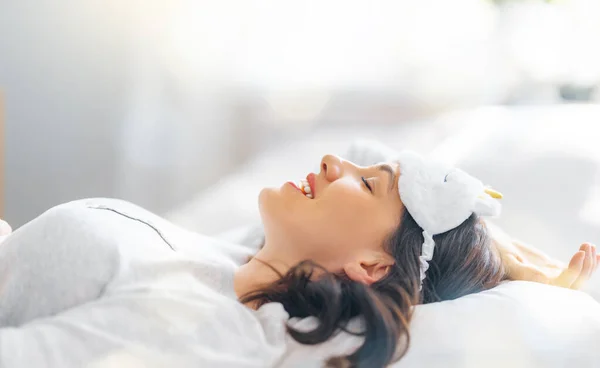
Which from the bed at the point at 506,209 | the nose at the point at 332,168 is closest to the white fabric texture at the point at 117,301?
the bed at the point at 506,209

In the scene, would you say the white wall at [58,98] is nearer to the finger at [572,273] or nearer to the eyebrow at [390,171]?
the eyebrow at [390,171]

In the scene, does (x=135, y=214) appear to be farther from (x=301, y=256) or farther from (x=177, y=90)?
(x=177, y=90)

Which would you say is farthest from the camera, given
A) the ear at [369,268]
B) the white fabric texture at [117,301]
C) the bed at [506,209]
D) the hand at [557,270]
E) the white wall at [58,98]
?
the white wall at [58,98]

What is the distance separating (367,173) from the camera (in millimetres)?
1119

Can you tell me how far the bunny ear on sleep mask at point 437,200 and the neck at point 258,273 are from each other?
0.73 ft

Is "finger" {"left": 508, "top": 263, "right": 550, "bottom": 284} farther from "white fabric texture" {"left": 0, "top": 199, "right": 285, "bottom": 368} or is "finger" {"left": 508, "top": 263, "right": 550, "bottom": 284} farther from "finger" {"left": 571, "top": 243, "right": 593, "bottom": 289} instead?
"white fabric texture" {"left": 0, "top": 199, "right": 285, "bottom": 368}

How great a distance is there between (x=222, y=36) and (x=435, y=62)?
632 millimetres

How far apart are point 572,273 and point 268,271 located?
1.70 ft

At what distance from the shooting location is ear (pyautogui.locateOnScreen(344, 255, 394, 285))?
1.03 m

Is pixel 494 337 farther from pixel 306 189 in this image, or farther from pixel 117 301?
pixel 117 301

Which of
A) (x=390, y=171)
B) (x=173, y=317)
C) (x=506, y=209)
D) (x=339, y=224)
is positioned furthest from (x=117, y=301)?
(x=506, y=209)

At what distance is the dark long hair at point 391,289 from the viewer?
866 mm

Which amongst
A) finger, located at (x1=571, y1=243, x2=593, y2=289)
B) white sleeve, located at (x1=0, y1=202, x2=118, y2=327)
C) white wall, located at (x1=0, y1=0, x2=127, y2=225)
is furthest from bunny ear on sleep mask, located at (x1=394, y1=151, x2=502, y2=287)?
white wall, located at (x1=0, y1=0, x2=127, y2=225)

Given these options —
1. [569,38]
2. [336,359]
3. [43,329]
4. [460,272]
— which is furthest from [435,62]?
[43,329]
